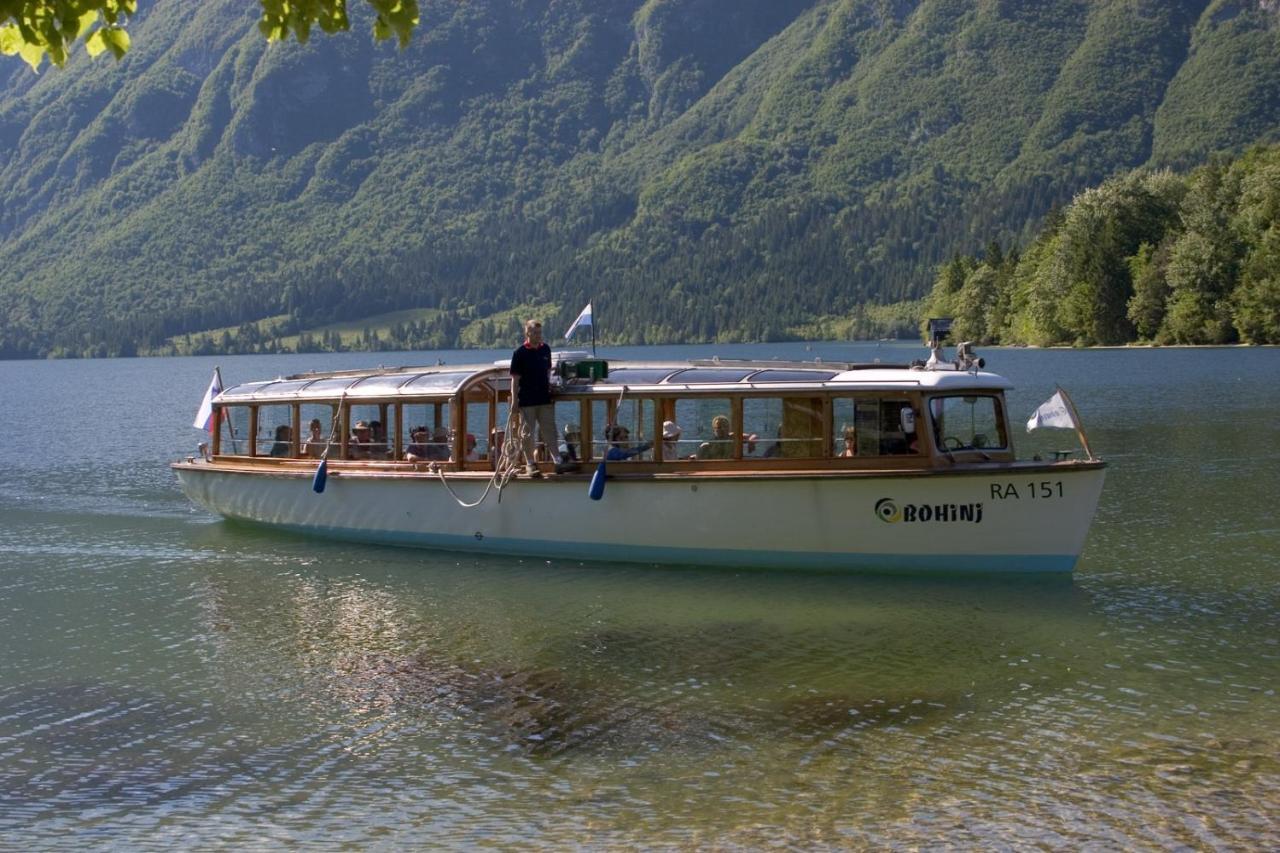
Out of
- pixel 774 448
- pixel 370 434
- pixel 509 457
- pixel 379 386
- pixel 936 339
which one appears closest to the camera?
pixel 774 448

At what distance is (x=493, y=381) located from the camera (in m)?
26.0

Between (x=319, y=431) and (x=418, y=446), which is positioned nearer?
(x=418, y=446)

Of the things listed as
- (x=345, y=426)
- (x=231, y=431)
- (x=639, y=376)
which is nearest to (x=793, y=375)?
(x=639, y=376)

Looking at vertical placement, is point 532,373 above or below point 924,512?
above

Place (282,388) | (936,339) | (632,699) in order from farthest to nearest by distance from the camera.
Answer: (282,388)
(936,339)
(632,699)

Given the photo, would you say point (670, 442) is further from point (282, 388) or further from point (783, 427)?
point (282, 388)

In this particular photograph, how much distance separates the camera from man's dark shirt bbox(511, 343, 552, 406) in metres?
24.1

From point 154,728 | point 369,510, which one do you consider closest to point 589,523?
point 369,510

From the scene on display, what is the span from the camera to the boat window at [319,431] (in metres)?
28.0

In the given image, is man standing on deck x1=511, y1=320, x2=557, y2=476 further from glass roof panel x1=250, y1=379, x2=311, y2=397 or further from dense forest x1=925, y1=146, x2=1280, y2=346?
dense forest x1=925, y1=146, x2=1280, y2=346

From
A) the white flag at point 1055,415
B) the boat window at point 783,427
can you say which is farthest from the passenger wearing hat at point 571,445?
the white flag at point 1055,415

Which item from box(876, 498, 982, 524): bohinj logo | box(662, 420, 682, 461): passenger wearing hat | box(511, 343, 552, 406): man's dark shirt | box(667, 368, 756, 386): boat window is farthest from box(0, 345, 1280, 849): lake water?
box(667, 368, 756, 386): boat window

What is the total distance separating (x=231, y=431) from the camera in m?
31.1

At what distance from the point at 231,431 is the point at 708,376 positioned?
39.6ft
